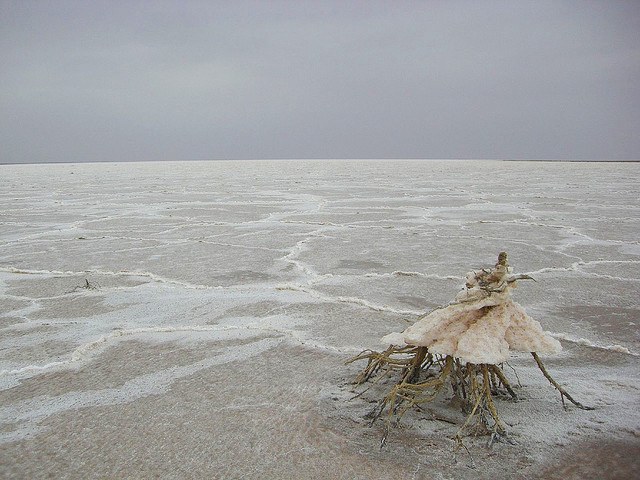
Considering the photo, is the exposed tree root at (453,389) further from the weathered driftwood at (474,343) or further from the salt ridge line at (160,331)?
the salt ridge line at (160,331)

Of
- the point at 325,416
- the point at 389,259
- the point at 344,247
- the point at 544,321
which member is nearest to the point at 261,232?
the point at 344,247

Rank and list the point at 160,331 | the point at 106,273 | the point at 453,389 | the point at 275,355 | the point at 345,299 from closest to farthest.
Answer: the point at 453,389, the point at 275,355, the point at 160,331, the point at 345,299, the point at 106,273

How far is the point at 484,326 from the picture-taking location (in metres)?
1.15

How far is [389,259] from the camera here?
308 cm

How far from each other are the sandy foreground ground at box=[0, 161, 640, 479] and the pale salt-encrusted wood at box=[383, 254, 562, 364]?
17cm

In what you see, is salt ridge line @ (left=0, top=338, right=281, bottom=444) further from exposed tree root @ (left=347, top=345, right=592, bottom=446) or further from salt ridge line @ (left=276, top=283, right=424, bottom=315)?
salt ridge line @ (left=276, top=283, right=424, bottom=315)

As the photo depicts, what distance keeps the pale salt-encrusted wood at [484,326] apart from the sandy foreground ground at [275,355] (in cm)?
17

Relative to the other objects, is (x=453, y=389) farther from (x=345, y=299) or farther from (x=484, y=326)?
(x=345, y=299)

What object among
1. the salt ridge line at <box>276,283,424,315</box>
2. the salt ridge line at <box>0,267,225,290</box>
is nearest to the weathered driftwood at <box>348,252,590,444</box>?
the salt ridge line at <box>276,283,424,315</box>

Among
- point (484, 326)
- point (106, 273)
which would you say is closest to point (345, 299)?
point (484, 326)

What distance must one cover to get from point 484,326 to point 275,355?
0.71 meters

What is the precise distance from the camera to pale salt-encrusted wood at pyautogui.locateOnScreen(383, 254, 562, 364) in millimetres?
1123

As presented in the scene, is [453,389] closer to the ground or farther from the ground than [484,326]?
closer to the ground

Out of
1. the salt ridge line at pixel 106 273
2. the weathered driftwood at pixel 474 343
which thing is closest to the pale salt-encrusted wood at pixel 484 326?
the weathered driftwood at pixel 474 343
